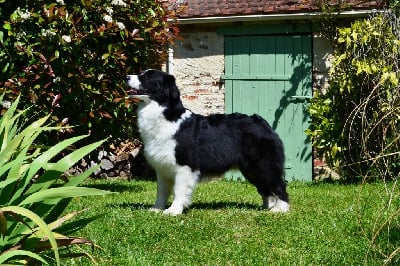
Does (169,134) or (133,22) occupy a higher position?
(133,22)

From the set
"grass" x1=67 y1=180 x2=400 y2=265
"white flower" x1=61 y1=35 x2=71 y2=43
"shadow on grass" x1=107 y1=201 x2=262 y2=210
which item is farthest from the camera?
"white flower" x1=61 y1=35 x2=71 y2=43

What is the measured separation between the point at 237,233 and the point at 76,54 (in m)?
3.48

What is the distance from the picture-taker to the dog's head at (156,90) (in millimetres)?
7367

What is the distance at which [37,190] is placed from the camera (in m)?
3.52

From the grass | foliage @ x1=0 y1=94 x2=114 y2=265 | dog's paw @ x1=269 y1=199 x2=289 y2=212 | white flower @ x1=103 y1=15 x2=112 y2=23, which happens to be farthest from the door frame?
foliage @ x1=0 y1=94 x2=114 y2=265

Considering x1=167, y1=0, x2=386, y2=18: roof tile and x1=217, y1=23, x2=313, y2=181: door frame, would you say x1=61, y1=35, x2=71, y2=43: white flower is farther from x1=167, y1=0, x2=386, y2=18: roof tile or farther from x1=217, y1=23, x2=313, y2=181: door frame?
x1=217, y1=23, x2=313, y2=181: door frame

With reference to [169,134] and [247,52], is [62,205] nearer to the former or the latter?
[169,134]

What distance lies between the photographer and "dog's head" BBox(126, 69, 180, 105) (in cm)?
737

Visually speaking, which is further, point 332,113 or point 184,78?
point 184,78

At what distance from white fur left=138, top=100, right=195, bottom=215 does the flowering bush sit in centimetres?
142

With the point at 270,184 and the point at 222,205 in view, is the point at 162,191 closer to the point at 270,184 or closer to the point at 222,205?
the point at 222,205

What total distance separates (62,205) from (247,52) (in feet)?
27.2

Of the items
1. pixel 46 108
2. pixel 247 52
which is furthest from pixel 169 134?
pixel 247 52

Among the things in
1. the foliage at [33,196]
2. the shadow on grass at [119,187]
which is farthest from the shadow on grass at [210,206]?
the foliage at [33,196]
